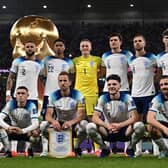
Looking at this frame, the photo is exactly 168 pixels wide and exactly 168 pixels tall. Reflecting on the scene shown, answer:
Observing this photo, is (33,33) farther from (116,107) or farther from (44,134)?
(116,107)

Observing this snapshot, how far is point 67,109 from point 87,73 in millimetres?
977

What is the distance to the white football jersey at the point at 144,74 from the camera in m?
5.92

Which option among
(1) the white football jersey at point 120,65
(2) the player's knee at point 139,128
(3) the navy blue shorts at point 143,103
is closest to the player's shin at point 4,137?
(1) the white football jersey at point 120,65

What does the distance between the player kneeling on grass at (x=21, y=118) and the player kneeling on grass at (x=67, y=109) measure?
0.14 m

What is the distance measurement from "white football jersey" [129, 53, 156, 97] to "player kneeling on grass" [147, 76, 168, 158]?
76 cm

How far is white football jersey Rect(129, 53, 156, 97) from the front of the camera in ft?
19.4

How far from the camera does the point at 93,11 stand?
2128 centimetres

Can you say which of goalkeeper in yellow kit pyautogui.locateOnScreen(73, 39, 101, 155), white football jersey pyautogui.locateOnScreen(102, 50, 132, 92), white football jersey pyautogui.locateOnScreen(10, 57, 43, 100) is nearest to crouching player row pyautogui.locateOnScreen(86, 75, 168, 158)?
white football jersey pyautogui.locateOnScreen(102, 50, 132, 92)

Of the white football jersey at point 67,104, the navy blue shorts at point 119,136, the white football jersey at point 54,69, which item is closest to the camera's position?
the navy blue shorts at point 119,136

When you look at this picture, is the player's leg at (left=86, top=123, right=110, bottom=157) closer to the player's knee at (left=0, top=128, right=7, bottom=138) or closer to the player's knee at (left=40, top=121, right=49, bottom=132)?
the player's knee at (left=40, top=121, right=49, bottom=132)

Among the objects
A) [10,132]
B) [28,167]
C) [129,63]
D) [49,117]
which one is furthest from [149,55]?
[28,167]

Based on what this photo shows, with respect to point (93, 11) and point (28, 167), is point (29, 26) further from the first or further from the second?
point (93, 11)

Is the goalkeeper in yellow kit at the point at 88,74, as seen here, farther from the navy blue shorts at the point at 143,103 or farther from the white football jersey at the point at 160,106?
the white football jersey at the point at 160,106

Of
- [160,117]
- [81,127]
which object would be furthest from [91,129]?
[160,117]
